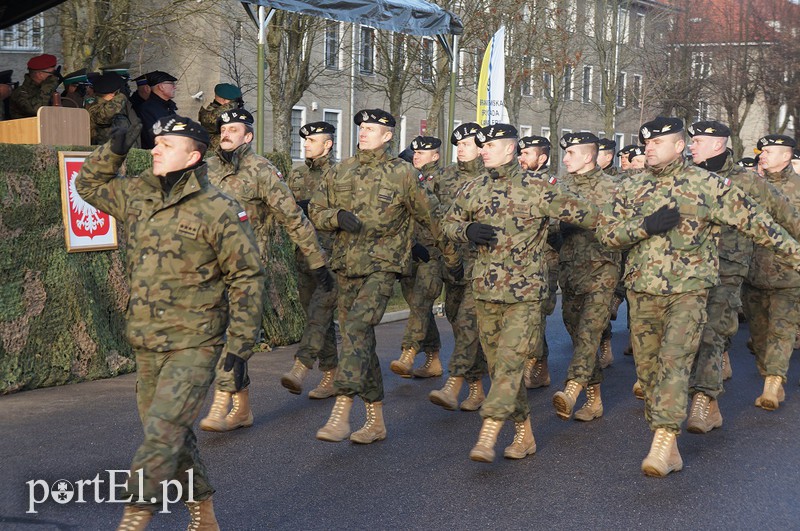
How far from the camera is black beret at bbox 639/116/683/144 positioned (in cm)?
701

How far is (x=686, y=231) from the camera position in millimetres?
6828

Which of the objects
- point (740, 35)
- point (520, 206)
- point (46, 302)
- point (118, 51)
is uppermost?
point (740, 35)

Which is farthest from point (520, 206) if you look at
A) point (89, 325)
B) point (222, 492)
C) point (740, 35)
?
point (740, 35)

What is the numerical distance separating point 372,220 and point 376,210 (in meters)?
0.08

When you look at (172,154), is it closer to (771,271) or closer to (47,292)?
(47,292)

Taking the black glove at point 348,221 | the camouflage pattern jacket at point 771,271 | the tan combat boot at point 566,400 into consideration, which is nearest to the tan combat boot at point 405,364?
the tan combat boot at point 566,400

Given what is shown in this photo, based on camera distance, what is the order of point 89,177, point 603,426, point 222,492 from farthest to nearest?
1. point 603,426
2. point 222,492
3. point 89,177

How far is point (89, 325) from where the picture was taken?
9.40 meters

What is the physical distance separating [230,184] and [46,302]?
8.09ft

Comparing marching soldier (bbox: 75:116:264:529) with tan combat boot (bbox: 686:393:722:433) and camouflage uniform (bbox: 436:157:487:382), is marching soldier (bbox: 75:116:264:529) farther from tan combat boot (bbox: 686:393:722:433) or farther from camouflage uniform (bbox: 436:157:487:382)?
tan combat boot (bbox: 686:393:722:433)

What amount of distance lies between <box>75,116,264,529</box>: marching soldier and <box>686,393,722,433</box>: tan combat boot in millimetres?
3989

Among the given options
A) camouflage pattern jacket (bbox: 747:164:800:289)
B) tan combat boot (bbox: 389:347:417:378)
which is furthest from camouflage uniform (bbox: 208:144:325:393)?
camouflage pattern jacket (bbox: 747:164:800:289)

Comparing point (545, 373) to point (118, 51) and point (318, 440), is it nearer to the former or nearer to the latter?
point (318, 440)

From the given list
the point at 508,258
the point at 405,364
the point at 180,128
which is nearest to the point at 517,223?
the point at 508,258
